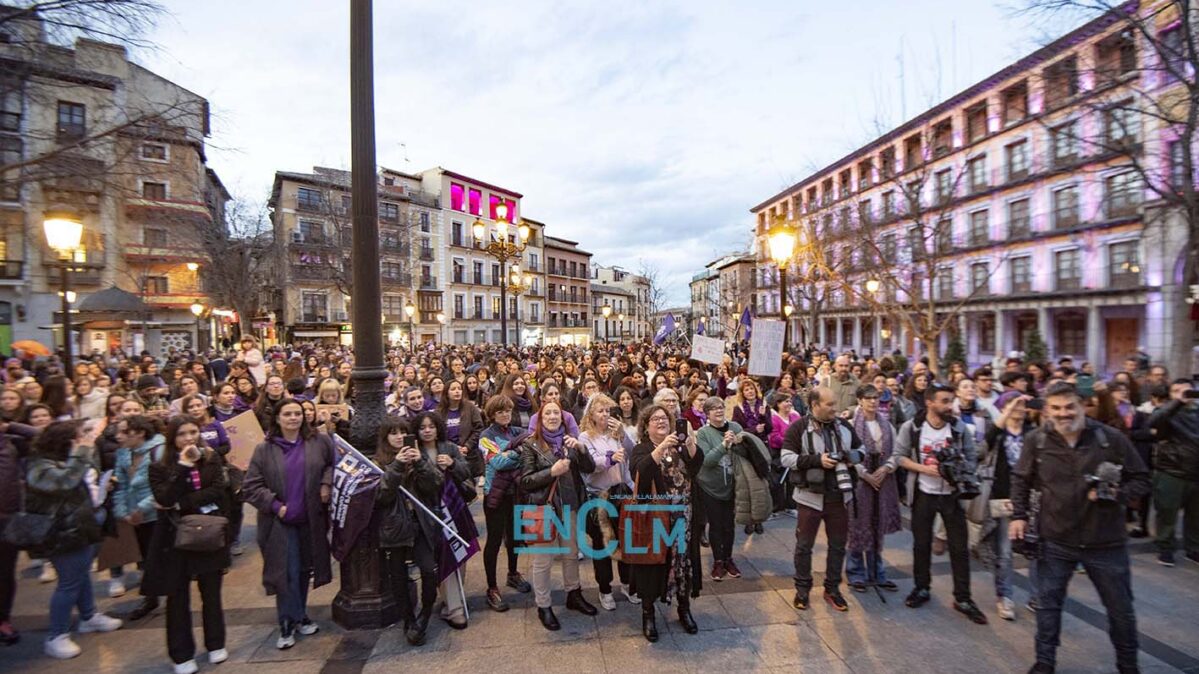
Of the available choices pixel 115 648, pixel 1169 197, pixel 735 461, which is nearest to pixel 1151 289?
pixel 1169 197

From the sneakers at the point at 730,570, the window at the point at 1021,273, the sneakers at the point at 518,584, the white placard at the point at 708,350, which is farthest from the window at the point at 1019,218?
the sneakers at the point at 518,584

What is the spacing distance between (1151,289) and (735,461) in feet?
86.0

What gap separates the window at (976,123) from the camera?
28103mm

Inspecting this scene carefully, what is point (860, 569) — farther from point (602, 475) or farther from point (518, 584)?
point (518, 584)

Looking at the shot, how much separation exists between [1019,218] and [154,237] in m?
46.8

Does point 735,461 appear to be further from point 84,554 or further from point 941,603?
point 84,554

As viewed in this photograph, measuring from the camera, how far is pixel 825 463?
13.9 ft

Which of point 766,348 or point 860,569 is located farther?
point 766,348

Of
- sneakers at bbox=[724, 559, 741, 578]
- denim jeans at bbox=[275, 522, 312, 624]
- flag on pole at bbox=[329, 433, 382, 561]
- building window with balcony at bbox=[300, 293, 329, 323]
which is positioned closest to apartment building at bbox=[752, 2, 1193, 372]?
sneakers at bbox=[724, 559, 741, 578]

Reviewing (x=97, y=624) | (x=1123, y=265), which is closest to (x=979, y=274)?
(x=1123, y=265)

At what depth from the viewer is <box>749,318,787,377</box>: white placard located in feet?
27.1

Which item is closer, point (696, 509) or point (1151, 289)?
point (696, 509)

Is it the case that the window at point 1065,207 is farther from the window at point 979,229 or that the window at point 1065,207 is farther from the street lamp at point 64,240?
the street lamp at point 64,240

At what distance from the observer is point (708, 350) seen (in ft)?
33.5
